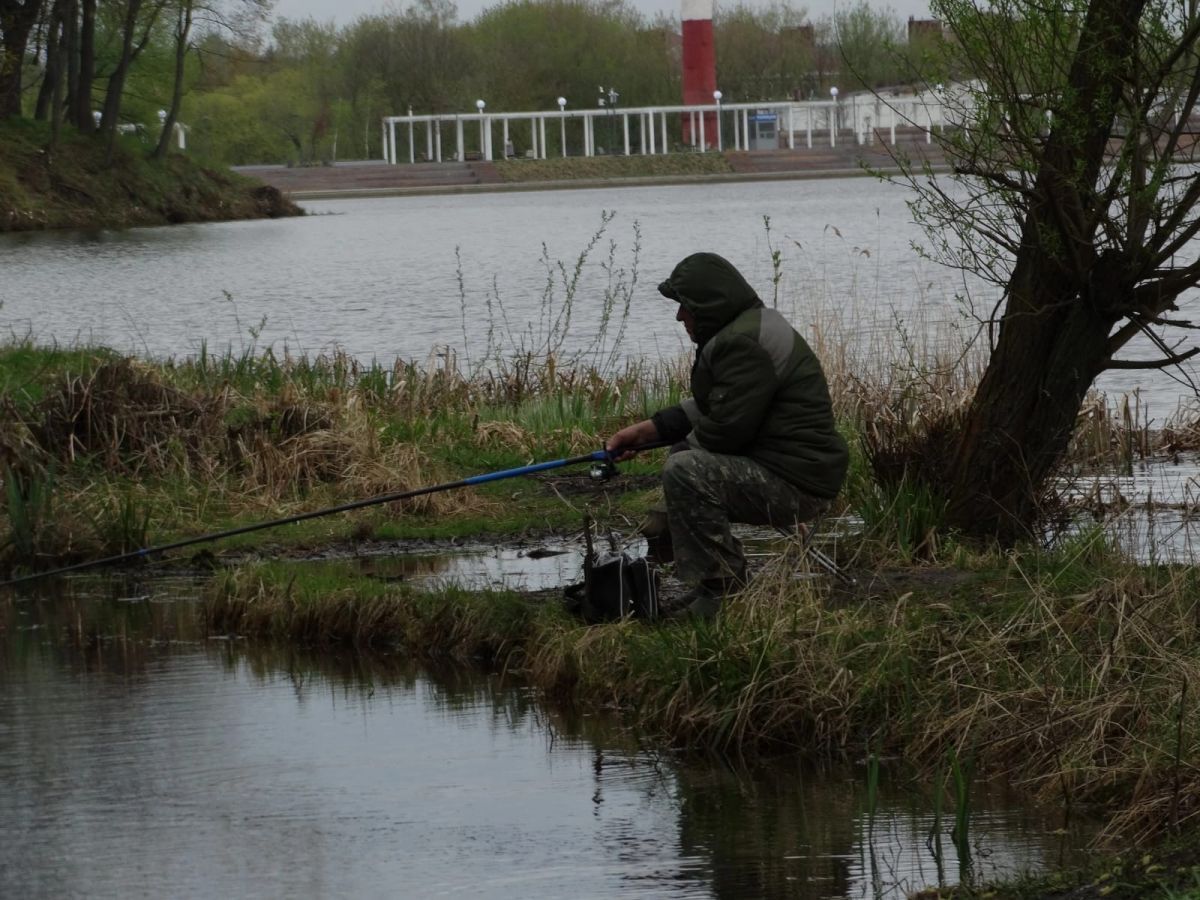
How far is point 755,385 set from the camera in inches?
285

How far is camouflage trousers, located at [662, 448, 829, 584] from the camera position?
7.39 meters

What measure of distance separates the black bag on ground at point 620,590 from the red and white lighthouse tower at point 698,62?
101 metres

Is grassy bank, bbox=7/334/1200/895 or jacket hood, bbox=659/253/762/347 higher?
jacket hood, bbox=659/253/762/347

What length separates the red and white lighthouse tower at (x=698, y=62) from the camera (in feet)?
348

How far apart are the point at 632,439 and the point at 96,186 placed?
2094 inches

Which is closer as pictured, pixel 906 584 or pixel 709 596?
pixel 709 596

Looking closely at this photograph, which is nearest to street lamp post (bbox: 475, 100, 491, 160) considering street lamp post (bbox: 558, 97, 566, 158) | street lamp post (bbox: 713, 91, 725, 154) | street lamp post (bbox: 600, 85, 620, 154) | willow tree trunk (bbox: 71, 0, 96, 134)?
street lamp post (bbox: 558, 97, 566, 158)

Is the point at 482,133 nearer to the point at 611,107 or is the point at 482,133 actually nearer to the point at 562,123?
the point at 562,123

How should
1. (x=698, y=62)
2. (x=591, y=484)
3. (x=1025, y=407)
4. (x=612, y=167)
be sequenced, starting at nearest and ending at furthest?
(x=1025, y=407)
(x=591, y=484)
(x=612, y=167)
(x=698, y=62)

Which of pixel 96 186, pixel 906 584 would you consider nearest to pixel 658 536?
pixel 906 584

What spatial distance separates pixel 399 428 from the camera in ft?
41.0

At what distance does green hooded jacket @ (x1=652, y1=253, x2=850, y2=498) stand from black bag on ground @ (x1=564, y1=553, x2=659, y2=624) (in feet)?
1.85

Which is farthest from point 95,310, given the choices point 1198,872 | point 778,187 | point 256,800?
point 778,187

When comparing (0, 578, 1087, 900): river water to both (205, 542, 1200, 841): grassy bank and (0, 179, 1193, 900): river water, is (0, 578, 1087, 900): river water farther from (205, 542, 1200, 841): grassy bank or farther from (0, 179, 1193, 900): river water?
(205, 542, 1200, 841): grassy bank
